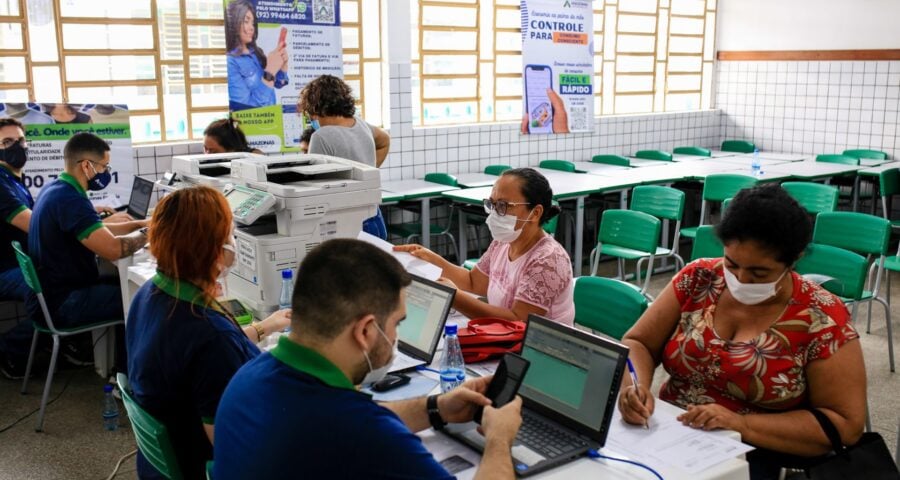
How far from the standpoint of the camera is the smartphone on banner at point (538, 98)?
7684mm

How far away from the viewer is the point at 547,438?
6.55ft

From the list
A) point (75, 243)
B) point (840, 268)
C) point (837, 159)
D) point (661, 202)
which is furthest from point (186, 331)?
point (837, 159)

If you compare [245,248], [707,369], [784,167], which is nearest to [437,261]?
[245,248]

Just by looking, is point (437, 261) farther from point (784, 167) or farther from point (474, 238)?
point (784, 167)

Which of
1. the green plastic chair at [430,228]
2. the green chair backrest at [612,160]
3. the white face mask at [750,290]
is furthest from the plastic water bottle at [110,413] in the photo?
the green chair backrest at [612,160]

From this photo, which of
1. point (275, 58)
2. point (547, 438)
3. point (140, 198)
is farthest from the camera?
point (275, 58)

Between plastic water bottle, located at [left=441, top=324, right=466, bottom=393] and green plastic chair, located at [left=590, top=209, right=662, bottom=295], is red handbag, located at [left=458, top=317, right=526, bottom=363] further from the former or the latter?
green plastic chair, located at [left=590, top=209, right=662, bottom=295]

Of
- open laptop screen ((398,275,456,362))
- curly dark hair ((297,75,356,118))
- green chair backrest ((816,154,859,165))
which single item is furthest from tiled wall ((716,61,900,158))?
open laptop screen ((398,275,456,362))

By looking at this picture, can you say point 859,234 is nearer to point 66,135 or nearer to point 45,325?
point 45,325

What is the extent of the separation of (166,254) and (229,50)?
13.3 feet

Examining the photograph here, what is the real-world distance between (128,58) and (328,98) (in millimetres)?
2124

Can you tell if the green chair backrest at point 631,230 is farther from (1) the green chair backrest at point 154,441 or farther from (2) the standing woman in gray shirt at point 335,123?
(1) the green chair backrest at point 154,441

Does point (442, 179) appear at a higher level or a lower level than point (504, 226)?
lower

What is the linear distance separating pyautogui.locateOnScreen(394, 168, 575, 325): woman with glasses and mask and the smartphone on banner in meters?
4.71
